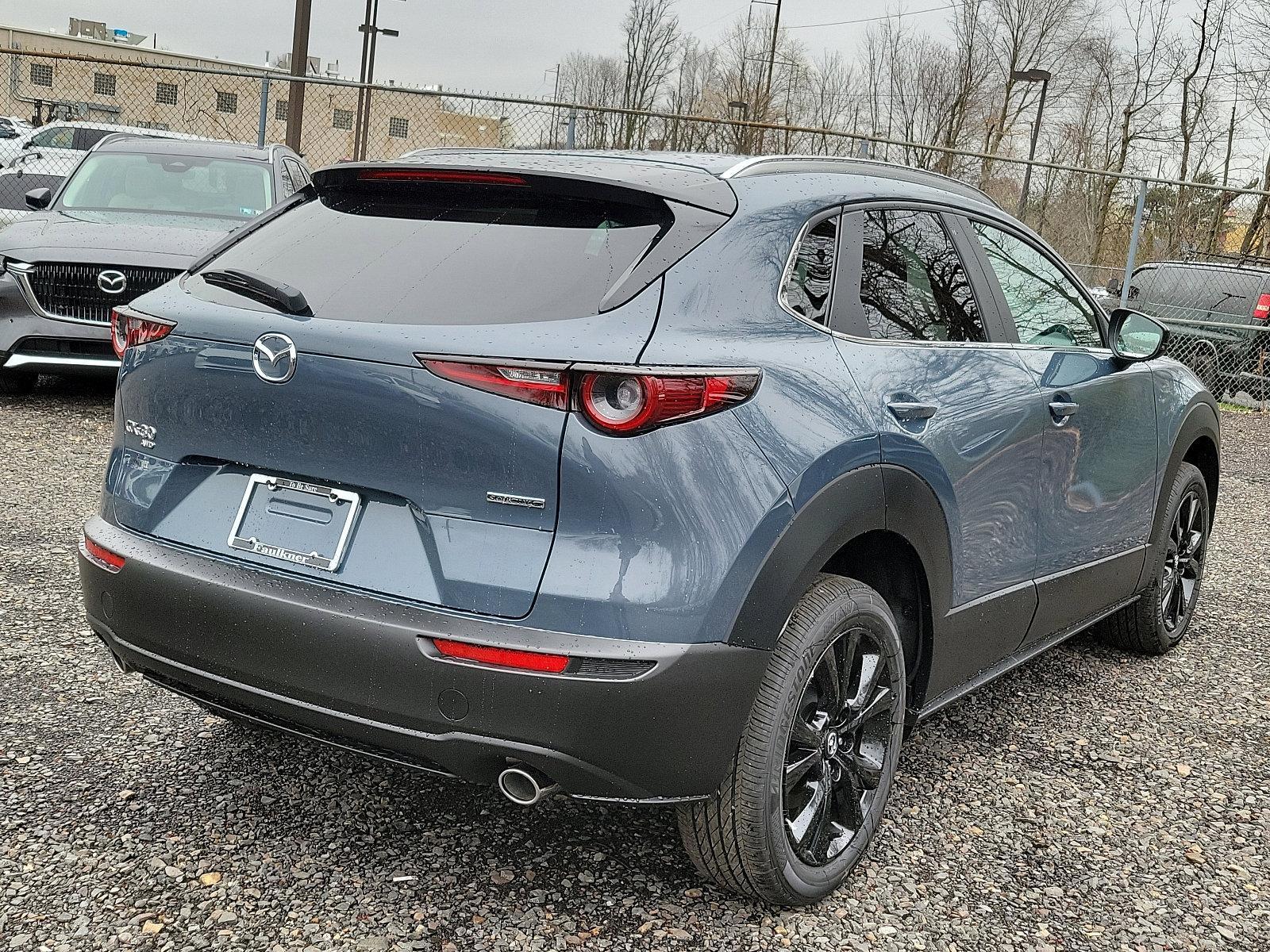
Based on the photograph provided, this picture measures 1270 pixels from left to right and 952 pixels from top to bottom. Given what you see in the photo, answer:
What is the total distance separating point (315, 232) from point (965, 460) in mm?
1663

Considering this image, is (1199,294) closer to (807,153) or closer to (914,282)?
(807,153)

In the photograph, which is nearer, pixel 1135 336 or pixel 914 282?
pixel 914 282

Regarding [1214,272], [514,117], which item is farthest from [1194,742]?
[1214,272]

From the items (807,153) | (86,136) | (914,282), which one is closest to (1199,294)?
(807,153)

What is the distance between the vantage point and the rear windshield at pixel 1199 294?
13602 millimetres

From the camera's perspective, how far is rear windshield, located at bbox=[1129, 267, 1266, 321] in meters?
13.6

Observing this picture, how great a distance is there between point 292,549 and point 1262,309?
524 inches

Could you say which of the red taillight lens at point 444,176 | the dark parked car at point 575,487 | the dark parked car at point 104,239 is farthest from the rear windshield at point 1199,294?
the red taillight lens at point 444,176

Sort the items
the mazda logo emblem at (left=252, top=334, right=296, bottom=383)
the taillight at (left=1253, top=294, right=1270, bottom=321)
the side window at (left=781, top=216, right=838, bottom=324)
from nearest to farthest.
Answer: the mazda logo emblem at (left=252, top=334, right=296, bottom=383) → the side window at (left=781, top=216, right=838, bottom=324) → the taillight at (left=1253, top=294, right=1270, bottom=321)

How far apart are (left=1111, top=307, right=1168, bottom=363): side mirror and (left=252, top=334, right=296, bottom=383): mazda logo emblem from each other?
275 cm

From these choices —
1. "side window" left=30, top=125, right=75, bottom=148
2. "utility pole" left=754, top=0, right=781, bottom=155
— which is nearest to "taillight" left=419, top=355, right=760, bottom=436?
"side window" left=30, top=125, right=75, bottom=148

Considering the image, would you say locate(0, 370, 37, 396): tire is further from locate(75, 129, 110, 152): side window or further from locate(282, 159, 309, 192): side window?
locate(75, 129, 110, 152): side window

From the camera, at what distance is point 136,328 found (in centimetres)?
279

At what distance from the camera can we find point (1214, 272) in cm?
1391
